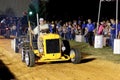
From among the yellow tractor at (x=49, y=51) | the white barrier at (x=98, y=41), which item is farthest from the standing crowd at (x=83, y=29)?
the yellow tractor at (x=49, y=51)

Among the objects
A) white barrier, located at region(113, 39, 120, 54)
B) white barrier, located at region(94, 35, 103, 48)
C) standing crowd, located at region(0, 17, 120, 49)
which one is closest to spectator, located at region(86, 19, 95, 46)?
standing crowd, located at region(0, 17, 120, 49)

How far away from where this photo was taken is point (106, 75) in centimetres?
1283

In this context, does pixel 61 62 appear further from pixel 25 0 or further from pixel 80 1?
pixel 25 0

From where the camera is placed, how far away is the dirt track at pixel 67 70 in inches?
497

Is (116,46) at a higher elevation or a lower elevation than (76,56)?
higher

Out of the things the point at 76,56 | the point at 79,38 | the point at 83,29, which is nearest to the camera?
the point at 76,56

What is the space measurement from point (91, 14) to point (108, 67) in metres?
23.8

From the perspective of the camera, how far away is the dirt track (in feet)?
41.4

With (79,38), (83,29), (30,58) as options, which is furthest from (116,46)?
(83,29)

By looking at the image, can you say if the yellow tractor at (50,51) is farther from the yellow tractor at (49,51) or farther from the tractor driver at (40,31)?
the tractor driver at (40,31)

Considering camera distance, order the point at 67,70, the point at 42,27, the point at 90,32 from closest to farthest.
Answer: the point at 67,70 → the point at 42,27 → the point at 90,32

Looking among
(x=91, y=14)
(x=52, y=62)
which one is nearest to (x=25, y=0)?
(x=91, y=14)

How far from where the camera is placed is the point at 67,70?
1391cm

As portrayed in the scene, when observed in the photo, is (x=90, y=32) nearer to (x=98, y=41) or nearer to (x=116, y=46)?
(x=98, y=41)
